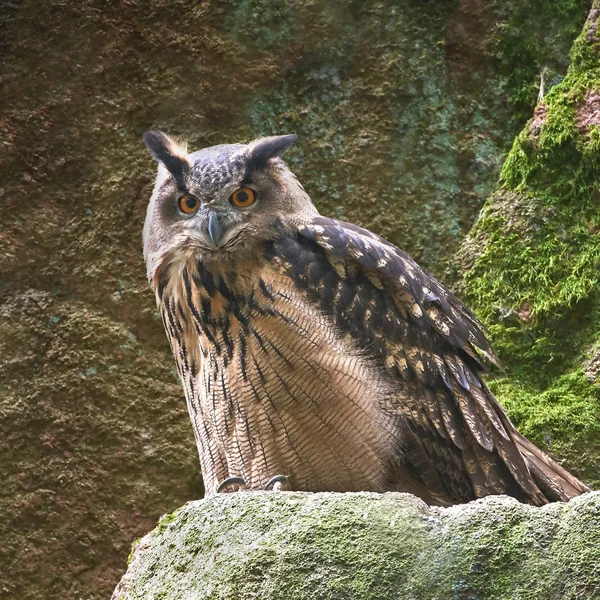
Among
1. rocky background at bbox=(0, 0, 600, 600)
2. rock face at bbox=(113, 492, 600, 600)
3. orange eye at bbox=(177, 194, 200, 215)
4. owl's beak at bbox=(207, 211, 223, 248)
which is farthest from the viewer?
rocky background at bbox=(0, 0, 600, 600)

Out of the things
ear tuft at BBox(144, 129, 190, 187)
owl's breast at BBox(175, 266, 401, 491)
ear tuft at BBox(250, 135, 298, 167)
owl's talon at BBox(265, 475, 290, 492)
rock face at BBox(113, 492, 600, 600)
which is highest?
ear tuft at BBox(144, 129, 190, 187)

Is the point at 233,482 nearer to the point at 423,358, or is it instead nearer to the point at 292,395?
the point at 292,395

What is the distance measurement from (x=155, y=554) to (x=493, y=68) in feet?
9.67

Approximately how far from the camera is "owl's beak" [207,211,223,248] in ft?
9.57

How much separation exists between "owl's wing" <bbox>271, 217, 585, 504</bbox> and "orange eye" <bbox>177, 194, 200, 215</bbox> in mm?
285

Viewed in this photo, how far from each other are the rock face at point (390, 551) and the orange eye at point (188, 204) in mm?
1112

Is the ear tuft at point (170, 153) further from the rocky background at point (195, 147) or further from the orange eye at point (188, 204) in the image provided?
the rocky background at point (195, 147)

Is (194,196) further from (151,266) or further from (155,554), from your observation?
(155,554)

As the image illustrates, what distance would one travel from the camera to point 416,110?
4461 mm

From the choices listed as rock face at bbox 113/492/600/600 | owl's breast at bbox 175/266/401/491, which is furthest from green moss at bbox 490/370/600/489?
rock face at bbox 113/492/600/600

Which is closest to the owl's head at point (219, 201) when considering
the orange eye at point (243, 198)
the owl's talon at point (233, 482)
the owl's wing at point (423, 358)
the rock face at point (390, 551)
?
the orange eye at point (243, 198)

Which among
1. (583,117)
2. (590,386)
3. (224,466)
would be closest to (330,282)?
(224,466)

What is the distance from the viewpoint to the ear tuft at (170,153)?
10.3 feet

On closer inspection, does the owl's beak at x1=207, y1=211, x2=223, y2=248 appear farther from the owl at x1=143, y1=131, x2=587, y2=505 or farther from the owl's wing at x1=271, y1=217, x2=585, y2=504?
the owl's wing at x1=271, y1=217, x2=585, y2=504
